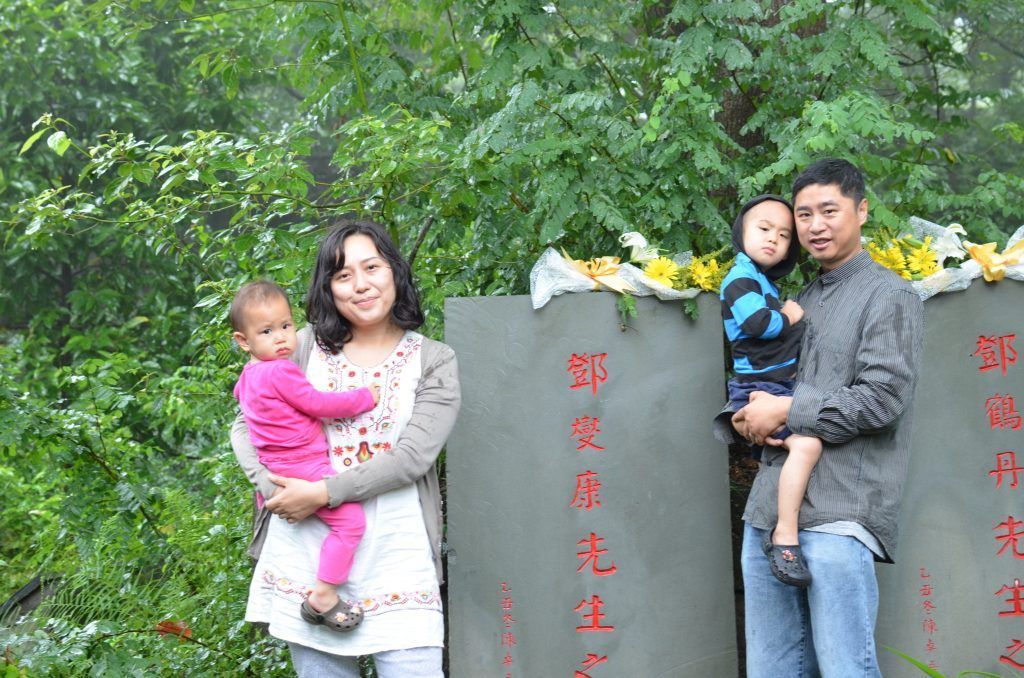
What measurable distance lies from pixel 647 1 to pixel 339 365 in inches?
82.5

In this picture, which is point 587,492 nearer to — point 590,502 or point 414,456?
point 590,502

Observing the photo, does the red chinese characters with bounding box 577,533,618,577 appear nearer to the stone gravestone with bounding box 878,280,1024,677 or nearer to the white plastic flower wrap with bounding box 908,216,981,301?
the stone gravestone with bounding box 878,280,1024,677

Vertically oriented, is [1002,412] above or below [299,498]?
above

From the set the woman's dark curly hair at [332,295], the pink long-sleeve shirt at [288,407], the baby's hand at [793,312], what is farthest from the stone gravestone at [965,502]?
the pink long-sleeve shirt at [288,407]

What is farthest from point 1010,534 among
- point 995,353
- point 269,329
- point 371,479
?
point 269,329

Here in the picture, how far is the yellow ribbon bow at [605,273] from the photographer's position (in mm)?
3125

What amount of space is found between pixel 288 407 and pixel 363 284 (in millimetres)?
364

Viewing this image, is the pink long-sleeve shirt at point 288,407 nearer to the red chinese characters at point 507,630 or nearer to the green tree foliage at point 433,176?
the red chinese characters at point 507,630

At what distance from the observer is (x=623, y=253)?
12.4 ft

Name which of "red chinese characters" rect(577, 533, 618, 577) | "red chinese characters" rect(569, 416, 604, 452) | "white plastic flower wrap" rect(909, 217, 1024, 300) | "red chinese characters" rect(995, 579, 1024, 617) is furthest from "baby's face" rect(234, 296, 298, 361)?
"red chinese characters" rect(995, 579, 1024, 617)

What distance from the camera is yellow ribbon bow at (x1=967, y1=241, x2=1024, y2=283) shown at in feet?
10.3

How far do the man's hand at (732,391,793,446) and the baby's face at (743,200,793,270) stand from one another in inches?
15.0

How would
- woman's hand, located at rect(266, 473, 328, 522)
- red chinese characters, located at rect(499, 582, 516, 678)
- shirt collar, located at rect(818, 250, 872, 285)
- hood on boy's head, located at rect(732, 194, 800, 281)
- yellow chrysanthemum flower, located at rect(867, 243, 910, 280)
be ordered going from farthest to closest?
yellow chrysanthemum flower, located at rect(867, 243, 910, 280)
red chinese characters, located at rect(499, 582, 516, 678)
hood on boy's head, located at rect(732, 194, 800, 281)
shirt collar, located at rect(818, 250, 872, 285)
woman's hand, located at rect(266, 473, 328, 522)

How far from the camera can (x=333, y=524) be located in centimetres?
241
